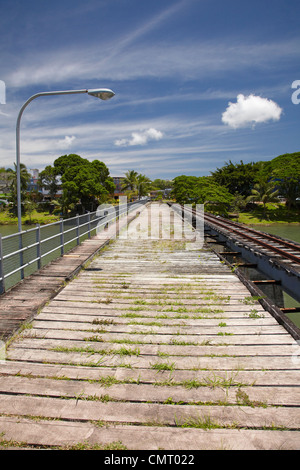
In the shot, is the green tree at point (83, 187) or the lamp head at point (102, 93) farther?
the green tree at point (83, 187)

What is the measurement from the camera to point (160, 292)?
5.27 m

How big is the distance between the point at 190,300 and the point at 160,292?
26.1 inches

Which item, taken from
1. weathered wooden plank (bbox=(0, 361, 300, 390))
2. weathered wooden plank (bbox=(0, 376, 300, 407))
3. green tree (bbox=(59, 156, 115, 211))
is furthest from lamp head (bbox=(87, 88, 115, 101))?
green tree (bbox=(59, 156, 115, 211))

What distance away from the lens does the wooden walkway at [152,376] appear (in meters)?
2.13

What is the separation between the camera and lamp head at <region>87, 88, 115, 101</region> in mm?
6570

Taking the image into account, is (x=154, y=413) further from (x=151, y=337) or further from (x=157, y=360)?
(x=151, y=337)

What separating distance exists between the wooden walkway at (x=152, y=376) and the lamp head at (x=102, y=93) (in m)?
4.78

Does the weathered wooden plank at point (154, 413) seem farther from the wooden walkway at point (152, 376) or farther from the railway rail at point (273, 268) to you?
the railway rail at point (273, 268)

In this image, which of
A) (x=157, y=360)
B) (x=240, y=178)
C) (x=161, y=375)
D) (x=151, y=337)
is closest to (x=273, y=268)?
(x=151, y=337)

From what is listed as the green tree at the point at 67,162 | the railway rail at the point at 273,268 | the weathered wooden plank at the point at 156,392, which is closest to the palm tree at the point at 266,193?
the railway rail at the point at 273,268

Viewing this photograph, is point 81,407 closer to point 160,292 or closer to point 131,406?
point 131,406

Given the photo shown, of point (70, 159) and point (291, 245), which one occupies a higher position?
point (70, 159)

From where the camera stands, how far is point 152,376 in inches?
110
